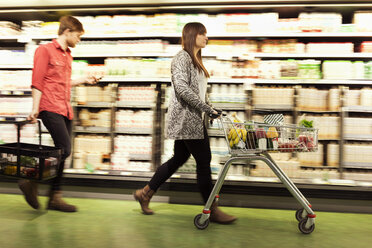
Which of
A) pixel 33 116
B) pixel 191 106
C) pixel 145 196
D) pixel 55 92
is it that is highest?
pixel 55 92

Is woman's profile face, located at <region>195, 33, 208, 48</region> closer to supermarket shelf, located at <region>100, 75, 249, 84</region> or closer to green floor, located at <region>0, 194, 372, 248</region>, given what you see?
supermarket shelf, located at <region>100, 75, 249, 84</region>

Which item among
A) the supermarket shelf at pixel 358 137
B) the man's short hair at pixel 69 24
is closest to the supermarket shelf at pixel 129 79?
the man's short hair at pixel 69 24

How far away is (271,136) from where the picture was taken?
2.57 metres

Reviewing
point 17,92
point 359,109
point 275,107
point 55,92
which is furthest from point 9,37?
point 359,109

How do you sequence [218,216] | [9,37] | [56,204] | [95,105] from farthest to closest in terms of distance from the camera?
[9,37] < [95,105] < [56,204] < [218,216]

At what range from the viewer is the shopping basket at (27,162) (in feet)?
9.20

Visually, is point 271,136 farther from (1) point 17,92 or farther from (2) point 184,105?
(1) point 17,92

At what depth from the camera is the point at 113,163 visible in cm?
412

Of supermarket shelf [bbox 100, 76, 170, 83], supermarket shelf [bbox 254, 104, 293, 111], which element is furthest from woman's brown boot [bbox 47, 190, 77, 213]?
supermarket shelf [bbox 254, 104, 293, 111]

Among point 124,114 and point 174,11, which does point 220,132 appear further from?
point 174,11

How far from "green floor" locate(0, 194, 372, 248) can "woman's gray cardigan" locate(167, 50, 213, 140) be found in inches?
31.7

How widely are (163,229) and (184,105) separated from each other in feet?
3.45

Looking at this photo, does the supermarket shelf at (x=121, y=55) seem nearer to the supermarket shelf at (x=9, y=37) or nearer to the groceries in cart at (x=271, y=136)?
the supermarket shelf at (x=9, y=37)

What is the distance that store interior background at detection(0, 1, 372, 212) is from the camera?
382 cm
